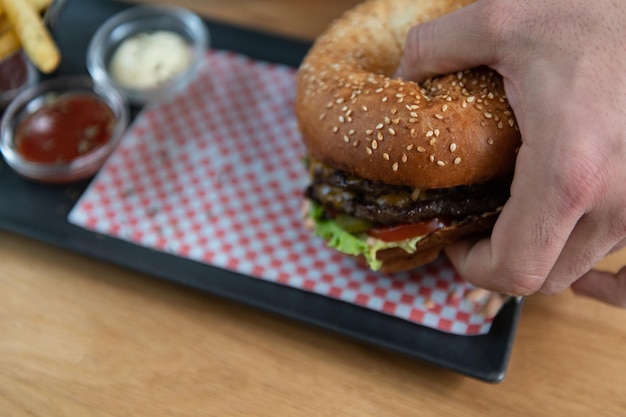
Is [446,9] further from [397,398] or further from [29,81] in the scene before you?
[29,81]

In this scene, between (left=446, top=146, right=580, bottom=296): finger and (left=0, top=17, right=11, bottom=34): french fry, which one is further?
(left=0, top=17, right=11, bottom=34): french fry

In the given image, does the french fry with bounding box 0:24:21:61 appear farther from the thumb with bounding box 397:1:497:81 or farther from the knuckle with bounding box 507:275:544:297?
the knuckle with bounding box 507:275:544:297

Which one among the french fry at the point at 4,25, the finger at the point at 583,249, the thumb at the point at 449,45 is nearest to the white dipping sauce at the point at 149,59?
the french fry at the point at 4,25

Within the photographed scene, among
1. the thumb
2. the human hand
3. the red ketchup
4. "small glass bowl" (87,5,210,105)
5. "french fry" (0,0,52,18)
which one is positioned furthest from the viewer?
"small glass bowl" (87,5,210,105)

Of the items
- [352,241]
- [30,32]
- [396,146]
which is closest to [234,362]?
[352,241]

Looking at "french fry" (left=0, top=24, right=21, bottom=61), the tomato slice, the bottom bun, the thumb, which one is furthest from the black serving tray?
the thumb

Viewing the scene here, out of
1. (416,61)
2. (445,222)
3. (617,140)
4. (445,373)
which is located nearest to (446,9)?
(416,61)

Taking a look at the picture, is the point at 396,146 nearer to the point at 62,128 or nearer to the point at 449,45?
the point at 449,45

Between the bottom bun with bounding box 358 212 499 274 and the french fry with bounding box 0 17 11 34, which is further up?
the french fry with bounding box 0 17 11 34
